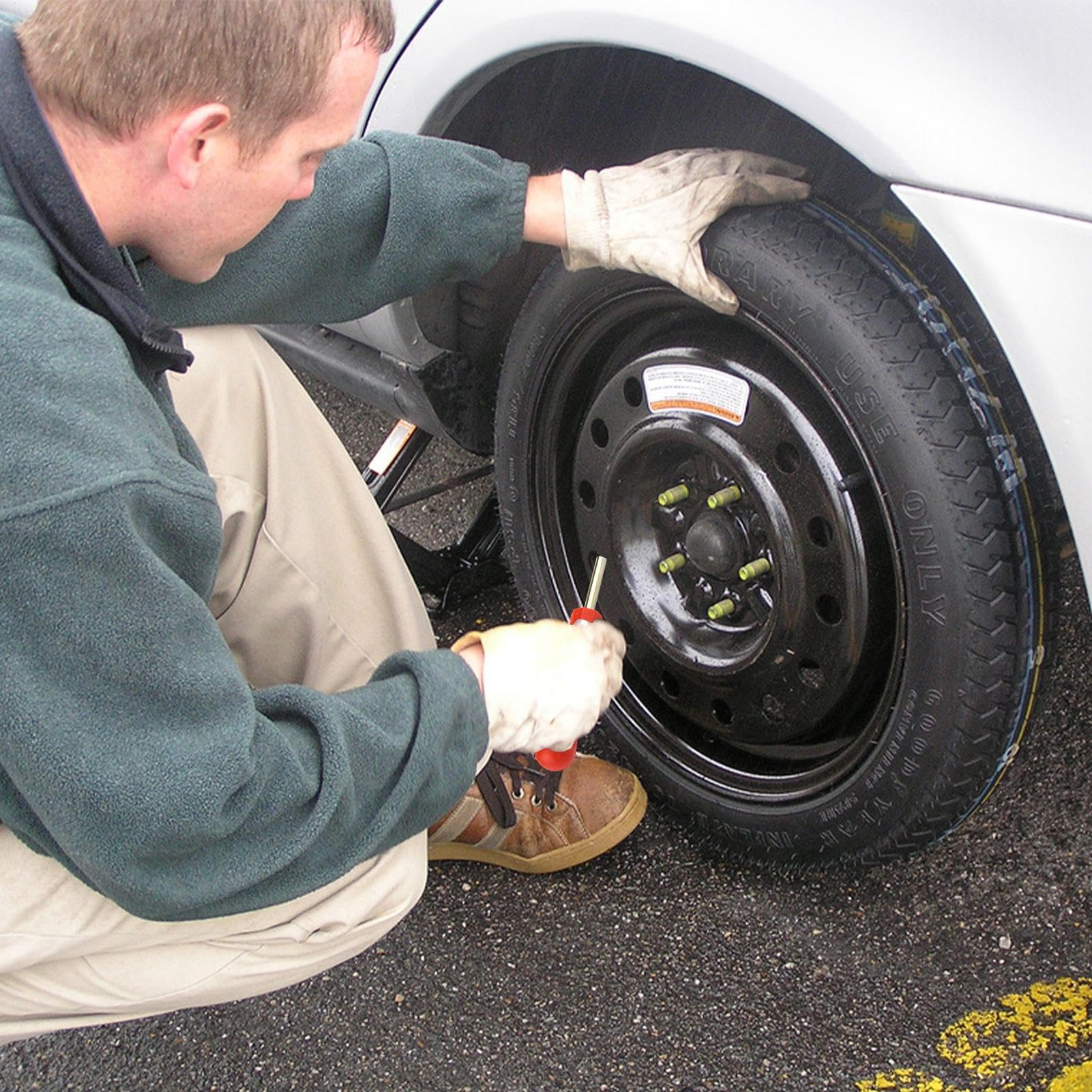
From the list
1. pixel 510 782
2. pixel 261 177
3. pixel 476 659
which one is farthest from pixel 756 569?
pixel 261 177

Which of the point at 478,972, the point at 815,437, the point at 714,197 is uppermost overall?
the point at 714,197

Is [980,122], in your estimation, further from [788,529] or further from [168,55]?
[168,55]

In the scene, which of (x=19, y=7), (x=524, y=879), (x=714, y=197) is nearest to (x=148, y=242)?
(x=714, y=197)

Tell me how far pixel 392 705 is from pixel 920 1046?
826 millimetres

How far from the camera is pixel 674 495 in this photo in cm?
163

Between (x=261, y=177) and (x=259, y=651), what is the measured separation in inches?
26.7

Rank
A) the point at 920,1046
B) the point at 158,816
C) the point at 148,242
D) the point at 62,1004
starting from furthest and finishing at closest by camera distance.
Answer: the point at 920,1046 → the point at 62,1004 → the point at 148,242 → the point at 158,816

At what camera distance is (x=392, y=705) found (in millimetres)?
1210

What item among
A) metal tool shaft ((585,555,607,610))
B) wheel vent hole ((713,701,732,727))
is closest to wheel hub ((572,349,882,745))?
wheel vent hole ((713,701,732,727))

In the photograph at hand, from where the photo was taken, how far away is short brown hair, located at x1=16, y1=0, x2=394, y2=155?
102 centimetres

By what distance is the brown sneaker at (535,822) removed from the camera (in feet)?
5.84

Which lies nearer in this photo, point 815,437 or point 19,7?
point 815,437

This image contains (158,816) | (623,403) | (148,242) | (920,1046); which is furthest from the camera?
(623,403)

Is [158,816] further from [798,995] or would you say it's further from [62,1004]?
[798,995]
